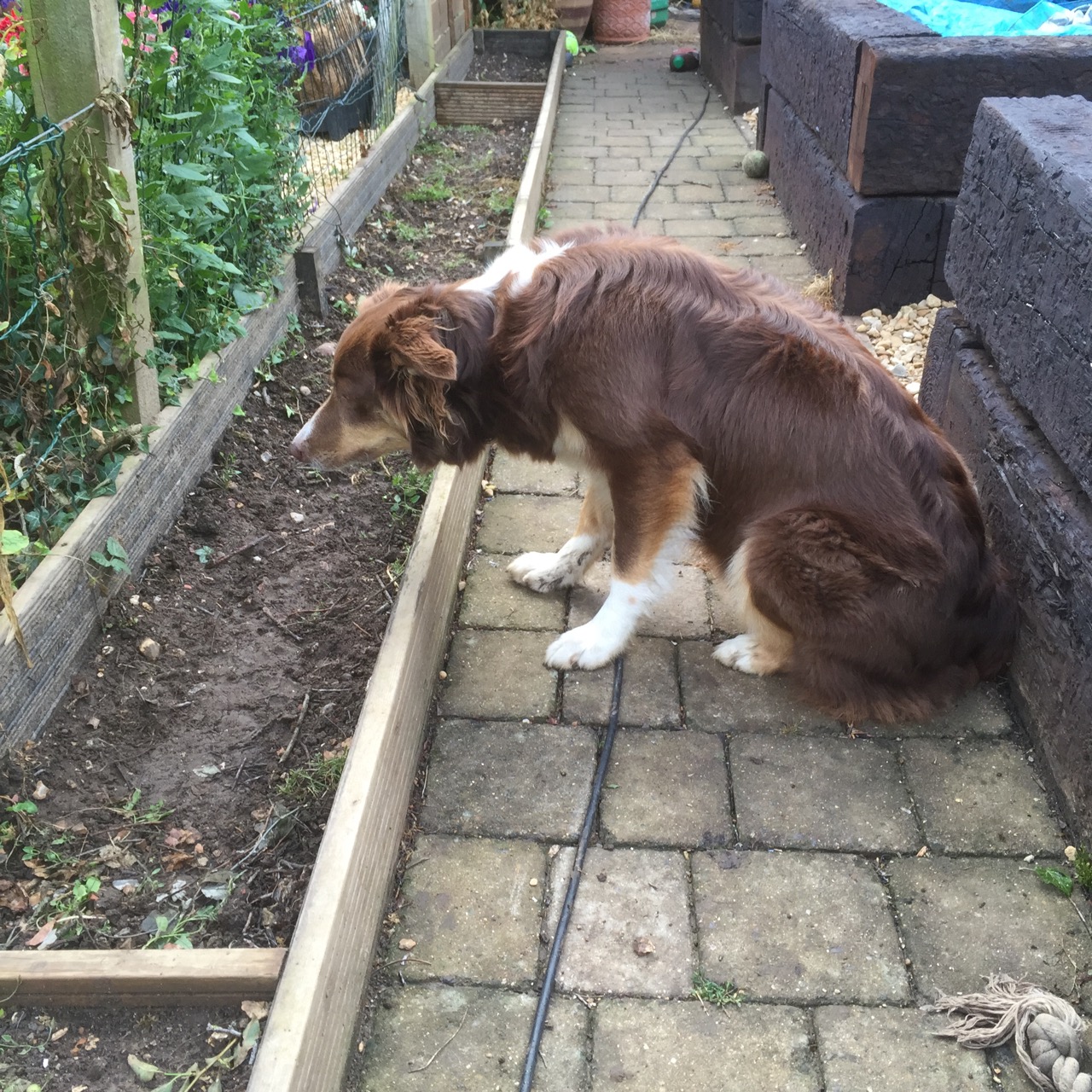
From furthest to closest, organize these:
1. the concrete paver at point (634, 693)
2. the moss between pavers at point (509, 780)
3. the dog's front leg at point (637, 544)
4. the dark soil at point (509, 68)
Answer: the dark soil at point (509, 68) < the concrete paver at point (634, 693) < the dog's front leg at point (637, 544) < the moss between pavers at point (509, 780)

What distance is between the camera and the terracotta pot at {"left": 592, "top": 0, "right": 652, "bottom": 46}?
1343cm

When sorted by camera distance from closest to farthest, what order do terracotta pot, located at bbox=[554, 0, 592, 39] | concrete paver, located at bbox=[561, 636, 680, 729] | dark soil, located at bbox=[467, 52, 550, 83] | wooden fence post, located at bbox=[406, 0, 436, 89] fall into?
concrete paver, located at bbox=[561, 636, 680, 729], wooden fence post, located at bbox=[406, 0, 436, 89], dark soil, located at bbox=[467, 52, 550, 83], terracotta pot, located at bbox=[554, 0, 592, 39]

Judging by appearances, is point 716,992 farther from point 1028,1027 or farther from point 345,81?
point 345,81

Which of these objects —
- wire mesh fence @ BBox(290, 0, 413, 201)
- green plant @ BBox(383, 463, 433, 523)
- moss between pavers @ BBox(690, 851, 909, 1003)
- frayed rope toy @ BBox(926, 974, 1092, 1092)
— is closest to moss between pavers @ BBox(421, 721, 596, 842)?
moss between pavers @ BBox(690, 851, 909, 1003)

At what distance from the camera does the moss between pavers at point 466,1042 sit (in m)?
1.96

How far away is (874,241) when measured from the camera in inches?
200

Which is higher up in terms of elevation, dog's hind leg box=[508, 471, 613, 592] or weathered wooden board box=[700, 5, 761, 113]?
weathered wooden board box=[700, 5, 761, 113]

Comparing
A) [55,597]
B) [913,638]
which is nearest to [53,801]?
[55,597]

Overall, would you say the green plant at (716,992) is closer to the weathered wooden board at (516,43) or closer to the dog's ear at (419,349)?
the dog's ear at (419,349)

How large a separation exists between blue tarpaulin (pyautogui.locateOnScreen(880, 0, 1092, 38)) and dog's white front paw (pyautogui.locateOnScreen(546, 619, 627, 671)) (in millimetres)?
4459

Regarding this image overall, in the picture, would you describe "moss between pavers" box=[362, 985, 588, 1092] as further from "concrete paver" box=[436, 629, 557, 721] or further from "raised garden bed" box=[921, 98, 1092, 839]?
"raised garden bed" box=[921, 98, 1092, 839]

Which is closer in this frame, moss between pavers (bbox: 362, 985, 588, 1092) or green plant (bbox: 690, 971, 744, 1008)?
moss between pavers (bbox: 362, 985, 588, 1092)

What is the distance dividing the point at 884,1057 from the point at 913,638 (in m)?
1.10

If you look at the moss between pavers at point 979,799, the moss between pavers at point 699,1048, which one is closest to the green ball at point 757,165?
the moss between pavers at point 979,799
